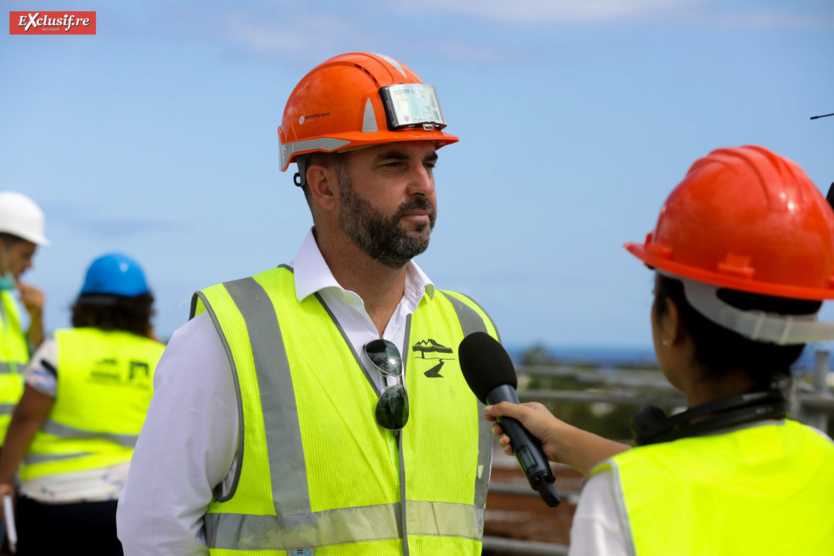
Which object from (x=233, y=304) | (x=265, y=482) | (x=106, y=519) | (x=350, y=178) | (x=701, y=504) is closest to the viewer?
(x=701, y=504)

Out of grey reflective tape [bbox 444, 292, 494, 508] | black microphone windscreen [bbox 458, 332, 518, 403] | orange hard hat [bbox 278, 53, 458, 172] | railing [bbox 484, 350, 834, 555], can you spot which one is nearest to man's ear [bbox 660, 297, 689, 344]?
black microphone windscreen [bbox 458, 332, 518, 403]

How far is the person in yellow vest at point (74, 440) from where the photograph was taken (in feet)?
15.1

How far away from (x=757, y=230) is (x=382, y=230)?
1370 millimetres

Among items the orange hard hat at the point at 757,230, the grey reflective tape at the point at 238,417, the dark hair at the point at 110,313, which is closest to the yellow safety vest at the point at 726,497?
the orange hard hat at the point at 757,230

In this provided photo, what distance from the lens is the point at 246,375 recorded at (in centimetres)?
252

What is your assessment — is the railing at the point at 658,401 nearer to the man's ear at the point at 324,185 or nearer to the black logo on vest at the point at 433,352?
the black logo on vest at the point at 433,352

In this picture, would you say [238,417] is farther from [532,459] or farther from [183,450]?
[532,459]

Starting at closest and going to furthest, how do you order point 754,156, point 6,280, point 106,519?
point 754,156 < point 106,519 < point 6,280

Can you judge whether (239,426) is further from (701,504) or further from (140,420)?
(140,420)

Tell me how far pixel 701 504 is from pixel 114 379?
379 centimetres

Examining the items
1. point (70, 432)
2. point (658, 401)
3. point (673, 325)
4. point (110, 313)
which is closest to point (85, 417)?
point (70, 432)

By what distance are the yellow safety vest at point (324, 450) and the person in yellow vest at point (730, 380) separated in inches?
37.8

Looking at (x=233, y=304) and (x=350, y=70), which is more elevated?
(x=350, y=70)

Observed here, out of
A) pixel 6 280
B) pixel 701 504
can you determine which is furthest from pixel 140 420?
pixel 701 504
